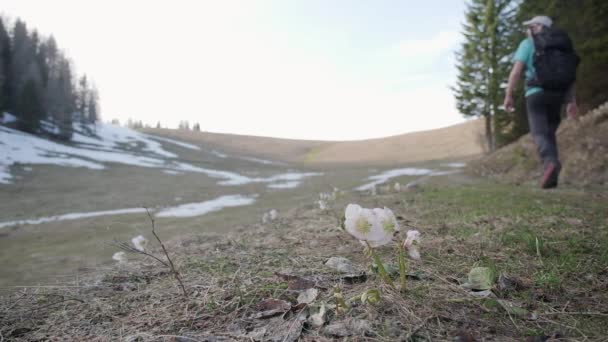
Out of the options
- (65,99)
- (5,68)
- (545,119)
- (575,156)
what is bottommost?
(575,156)

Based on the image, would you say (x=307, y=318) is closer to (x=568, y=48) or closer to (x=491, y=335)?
(x=491, y=335)

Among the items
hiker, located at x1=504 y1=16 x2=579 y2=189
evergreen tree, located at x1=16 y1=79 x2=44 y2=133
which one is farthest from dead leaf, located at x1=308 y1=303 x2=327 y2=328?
evergreen tree, located at x1=16 y1=79 x2=44 y2=133

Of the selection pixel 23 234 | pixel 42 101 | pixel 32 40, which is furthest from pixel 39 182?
pixel 32 40

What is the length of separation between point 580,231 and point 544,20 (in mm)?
3497

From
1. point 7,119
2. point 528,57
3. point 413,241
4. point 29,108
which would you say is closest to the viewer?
point 413,241

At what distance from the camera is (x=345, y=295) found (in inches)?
62.2

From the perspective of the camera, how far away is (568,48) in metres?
4.66

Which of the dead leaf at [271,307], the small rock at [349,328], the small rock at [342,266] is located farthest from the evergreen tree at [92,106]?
the small rock at [349,328]

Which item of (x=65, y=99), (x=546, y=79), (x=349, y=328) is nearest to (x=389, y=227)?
(x=349, y=328)

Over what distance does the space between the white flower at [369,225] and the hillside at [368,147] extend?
37407 millimetres

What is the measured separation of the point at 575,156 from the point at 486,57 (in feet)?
60.5

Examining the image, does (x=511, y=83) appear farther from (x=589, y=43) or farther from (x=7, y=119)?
(x=7, y=119)

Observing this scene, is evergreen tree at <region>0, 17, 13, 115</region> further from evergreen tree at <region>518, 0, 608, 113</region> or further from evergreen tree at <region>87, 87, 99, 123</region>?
evergreen tree at <region>518, 0, 608, 113</region>

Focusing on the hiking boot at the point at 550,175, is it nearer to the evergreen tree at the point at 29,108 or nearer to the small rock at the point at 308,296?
the small rock at the point at 308,296
